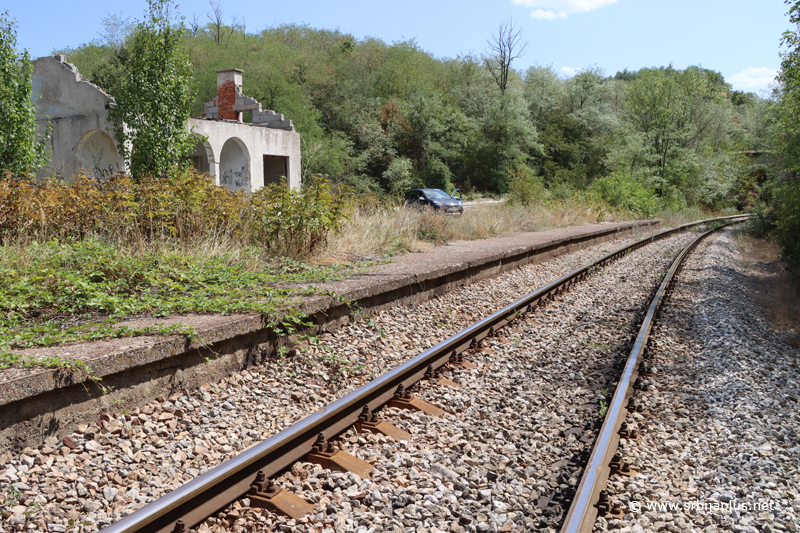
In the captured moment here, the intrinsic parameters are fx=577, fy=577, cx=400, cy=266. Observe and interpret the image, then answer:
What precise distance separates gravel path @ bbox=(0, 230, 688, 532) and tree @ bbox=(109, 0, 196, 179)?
6.19 metres

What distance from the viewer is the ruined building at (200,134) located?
18.9m

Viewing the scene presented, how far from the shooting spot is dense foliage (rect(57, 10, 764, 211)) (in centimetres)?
4241

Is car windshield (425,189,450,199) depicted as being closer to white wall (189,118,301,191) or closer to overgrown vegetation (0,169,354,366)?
white wall (189,118,301,191)

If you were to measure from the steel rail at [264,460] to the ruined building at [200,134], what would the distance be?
12810mm

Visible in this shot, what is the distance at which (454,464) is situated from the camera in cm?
376

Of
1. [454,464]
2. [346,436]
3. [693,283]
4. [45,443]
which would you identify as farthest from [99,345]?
[693,283]

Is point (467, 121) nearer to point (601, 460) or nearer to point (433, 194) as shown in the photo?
point (433, 194)

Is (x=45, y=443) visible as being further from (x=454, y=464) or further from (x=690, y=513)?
(x=690, y=513)

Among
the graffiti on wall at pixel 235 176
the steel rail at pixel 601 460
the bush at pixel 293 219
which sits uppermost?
the graffiti on wall at pixel 235 176

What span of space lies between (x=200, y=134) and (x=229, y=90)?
680 centimetres

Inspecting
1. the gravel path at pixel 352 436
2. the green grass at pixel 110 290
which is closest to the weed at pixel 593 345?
the gravel path at pixel 352 436

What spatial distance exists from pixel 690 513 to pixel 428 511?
4.92 feet

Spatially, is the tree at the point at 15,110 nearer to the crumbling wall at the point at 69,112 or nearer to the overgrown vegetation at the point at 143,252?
the overgrown vegetation at the point at 143,252

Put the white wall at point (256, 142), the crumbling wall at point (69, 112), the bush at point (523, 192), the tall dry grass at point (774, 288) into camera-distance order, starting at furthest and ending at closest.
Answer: the bush at point (523, 192), the white wall at point (256, 142), the crumbling wall at point (69, 112), the tall dry grass at point (774, 288)
